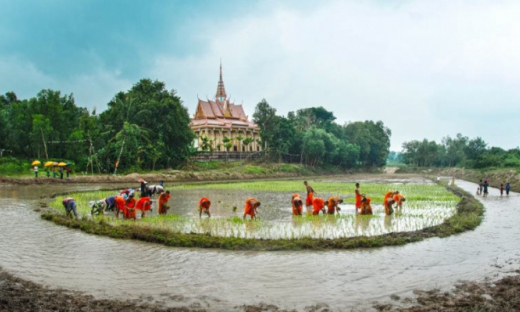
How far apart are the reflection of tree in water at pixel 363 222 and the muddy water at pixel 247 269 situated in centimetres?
196

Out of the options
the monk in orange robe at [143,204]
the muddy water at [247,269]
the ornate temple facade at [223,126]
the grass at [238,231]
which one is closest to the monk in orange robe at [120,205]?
the grass at [238,231]

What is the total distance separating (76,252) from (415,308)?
7495 millimetres

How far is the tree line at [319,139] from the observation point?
2297 inches

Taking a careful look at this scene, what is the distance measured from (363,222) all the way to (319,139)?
1987 inches

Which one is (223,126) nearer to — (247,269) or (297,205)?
(297,205)

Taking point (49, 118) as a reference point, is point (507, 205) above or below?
below

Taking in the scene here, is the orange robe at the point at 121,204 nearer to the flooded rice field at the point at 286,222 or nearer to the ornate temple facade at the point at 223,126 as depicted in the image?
the flooded rice field at the point at 286,222

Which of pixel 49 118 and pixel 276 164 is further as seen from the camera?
pixel 276 164

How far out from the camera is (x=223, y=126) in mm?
63594

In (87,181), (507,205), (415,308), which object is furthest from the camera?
(87,181)

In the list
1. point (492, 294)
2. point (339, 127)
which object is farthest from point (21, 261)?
point (339, 127)

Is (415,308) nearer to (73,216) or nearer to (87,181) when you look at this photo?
(73,216)

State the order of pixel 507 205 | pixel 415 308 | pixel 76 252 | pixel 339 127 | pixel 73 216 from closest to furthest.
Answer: pixel 415 308 → pixel 76 252 → pixel 73 216 → pixel 507 205 → pixel 339 127

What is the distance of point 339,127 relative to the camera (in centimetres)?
8394
